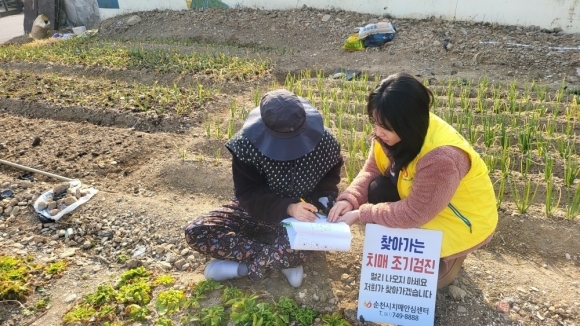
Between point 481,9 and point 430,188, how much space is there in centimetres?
646

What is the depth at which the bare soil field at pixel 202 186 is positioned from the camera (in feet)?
7.39

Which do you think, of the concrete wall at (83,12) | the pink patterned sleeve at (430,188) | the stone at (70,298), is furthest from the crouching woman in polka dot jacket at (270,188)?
the concrete wall at (83,12)

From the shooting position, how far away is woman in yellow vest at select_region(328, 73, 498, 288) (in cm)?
167

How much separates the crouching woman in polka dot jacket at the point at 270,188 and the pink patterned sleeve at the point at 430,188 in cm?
38

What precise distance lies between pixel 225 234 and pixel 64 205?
1388mm

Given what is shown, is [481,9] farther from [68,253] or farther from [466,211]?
[68,253]

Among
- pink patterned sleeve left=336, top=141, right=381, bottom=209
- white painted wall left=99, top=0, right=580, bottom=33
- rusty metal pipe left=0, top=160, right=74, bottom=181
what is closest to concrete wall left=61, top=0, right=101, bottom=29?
white painted wall left=99, top=0, right=580, bottom=33

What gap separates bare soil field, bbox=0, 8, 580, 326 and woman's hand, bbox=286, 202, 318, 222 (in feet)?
1.44

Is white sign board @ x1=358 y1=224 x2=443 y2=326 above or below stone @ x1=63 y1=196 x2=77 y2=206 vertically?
above

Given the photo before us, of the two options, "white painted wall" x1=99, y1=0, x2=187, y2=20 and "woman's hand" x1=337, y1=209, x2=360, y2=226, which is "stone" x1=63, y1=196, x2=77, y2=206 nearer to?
"woman's hand" x1=337, y1=209, x2=360, y2=226

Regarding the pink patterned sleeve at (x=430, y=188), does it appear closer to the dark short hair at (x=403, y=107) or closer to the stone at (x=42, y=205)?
the dark short hair at (x=403, y=107)

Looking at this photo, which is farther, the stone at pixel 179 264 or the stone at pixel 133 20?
the stone at pixel 133 20

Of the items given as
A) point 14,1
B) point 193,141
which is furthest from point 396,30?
point 14,1

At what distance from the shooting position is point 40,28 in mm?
10477
